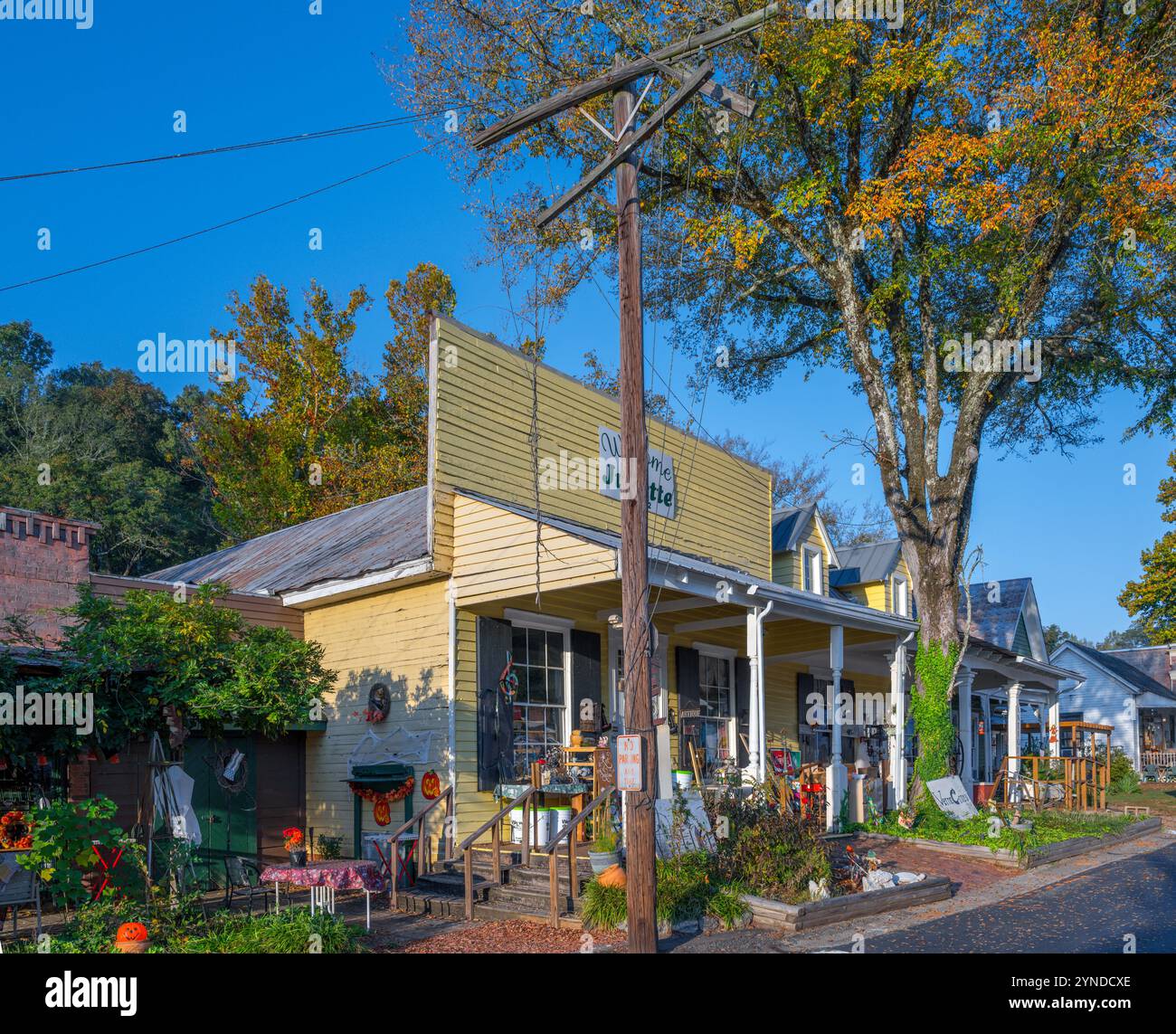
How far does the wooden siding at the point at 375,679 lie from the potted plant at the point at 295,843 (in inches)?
18.4

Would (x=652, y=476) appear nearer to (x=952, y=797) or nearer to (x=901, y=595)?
(x=952, y=797)

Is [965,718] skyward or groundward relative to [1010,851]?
skyward

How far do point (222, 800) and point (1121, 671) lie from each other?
41439mm

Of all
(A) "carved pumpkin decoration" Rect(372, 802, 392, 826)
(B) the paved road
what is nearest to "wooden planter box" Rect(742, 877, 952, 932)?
(B) the paved road

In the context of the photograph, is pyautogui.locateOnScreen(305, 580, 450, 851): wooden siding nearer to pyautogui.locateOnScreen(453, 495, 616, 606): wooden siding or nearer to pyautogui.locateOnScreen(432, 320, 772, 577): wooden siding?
pyautogui.locateOnScreen(453, 495, 616, 606): wooden siding

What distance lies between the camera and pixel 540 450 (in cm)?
1551

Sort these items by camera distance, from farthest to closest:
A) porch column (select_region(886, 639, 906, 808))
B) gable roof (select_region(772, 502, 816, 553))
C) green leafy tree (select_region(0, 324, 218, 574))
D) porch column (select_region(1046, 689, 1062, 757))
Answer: green leafy tree (select_region(0, 324, 218, 574))
porch column (select_region(1046, 689, 1062, 757))
gable roof (select_region(772, 502, 816, 553))
porch column (select_region(886, 639, 906, 808))

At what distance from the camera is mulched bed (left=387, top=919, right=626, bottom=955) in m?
9.29

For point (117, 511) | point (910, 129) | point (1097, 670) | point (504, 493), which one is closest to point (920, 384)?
point (910, 129)

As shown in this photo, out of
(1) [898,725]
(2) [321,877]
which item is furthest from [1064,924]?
(2) [321,877]

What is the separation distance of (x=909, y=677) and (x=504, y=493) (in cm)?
1068

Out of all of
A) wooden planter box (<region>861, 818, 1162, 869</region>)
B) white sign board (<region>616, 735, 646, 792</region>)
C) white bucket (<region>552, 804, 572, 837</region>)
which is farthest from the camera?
wooden planter box (<region>861, 818, 1162, 869</region>)

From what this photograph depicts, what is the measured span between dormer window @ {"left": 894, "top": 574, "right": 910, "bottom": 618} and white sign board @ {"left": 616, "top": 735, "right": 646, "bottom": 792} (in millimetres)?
18417
